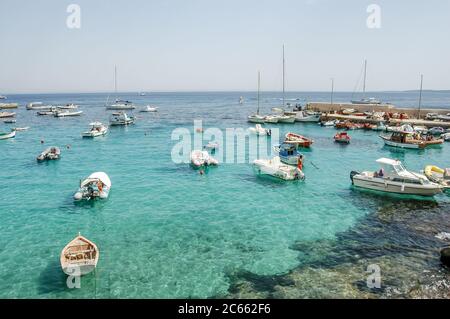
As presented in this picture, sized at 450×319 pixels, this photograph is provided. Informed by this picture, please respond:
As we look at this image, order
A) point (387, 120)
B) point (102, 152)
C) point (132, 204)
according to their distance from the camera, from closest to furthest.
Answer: point (132, 204) < point (102, 152) < point (387, 120)

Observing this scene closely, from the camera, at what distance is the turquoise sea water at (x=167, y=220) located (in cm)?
1739

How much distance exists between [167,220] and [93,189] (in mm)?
8345

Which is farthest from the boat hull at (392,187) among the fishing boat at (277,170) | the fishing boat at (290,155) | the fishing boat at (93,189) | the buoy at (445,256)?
the fishing boat at (93,189)

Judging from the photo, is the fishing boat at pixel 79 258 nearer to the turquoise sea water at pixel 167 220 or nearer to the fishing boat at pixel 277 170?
the turquoise sea water at pixel 167 220

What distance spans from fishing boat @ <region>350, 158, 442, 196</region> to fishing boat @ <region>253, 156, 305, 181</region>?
5.66m

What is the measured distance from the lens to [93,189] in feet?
94.6

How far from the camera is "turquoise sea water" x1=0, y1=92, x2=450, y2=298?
1739cm

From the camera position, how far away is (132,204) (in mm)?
28172

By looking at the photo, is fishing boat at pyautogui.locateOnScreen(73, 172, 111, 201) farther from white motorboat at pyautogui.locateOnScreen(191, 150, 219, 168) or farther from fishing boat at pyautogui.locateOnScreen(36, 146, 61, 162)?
fishing boat at pyautogui.locateOnScreen(36, 146, 61, 162)

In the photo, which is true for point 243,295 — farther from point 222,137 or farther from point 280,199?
point 222,137

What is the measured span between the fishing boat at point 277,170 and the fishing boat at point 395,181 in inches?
223
